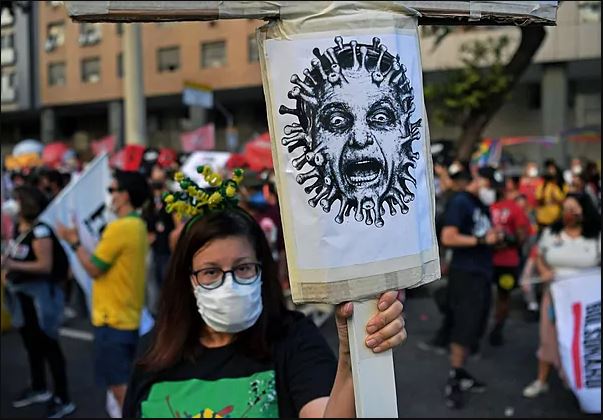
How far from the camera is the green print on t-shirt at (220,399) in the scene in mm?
2000

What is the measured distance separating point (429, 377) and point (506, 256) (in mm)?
1712

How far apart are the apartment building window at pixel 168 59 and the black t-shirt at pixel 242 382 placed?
3323 centimetres

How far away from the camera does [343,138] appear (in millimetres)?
1339

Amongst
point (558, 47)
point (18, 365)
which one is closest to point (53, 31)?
point (558, 47)

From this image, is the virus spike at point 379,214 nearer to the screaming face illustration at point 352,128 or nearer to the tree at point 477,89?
the screaming face illustration at point 352,128

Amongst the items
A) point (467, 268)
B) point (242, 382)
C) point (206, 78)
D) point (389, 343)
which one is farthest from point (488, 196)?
point (206, 78)

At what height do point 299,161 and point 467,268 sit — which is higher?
point 299,161

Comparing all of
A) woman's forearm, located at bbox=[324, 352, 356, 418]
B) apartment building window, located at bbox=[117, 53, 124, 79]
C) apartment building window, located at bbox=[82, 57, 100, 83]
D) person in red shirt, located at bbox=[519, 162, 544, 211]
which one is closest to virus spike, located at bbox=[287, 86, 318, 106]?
woman's forearm, located at bbox=[324, 352, 356, 418]

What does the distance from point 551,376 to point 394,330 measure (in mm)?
4732

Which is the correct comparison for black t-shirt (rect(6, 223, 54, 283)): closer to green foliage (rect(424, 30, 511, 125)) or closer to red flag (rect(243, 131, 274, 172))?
red flag (rect(243, 131, 274, 172))

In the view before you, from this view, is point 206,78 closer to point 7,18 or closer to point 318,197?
point 7,18

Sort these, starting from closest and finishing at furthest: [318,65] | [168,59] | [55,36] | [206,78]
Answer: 1. [318,65]
2. [206,78]
3. [168,59]
4. [55,36]

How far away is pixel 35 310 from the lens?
5.13 meters

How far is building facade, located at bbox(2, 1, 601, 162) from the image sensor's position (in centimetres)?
2686
